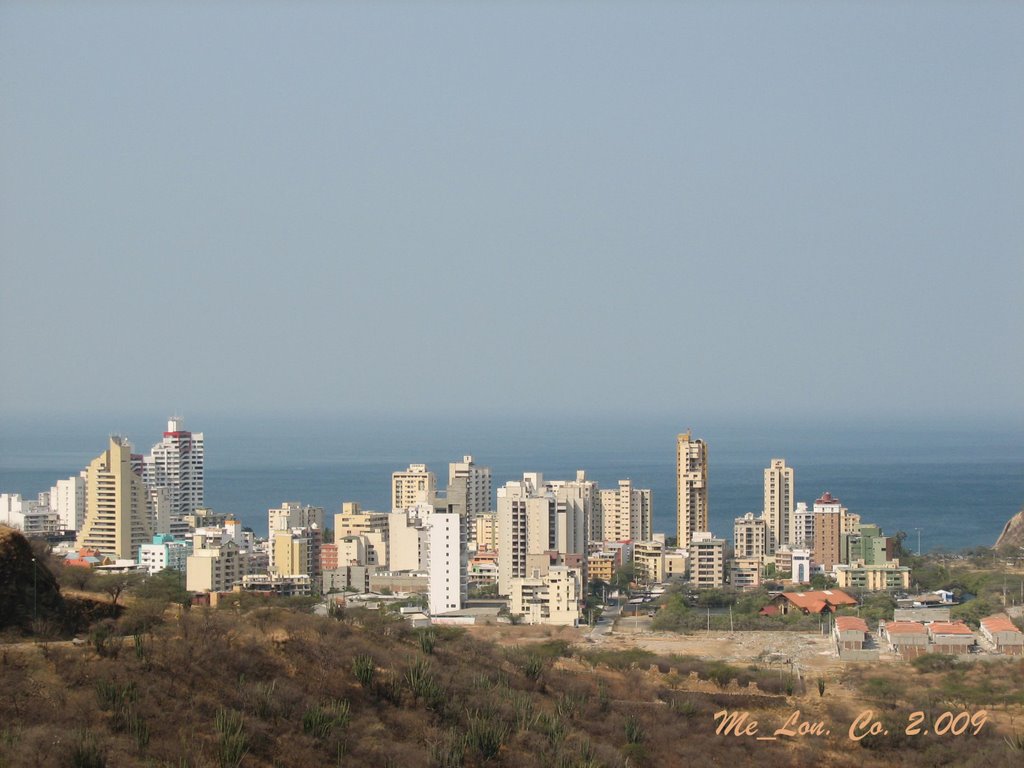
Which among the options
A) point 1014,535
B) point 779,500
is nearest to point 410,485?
point 779,500

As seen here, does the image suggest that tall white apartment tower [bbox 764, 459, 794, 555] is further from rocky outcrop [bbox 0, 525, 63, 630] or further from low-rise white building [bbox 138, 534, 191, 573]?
rocky outcrop [bbox 0, 525, 63, 630]

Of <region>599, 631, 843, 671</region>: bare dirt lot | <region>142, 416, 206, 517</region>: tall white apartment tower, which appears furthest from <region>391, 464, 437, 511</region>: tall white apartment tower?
<region>599, 631, 843, 671</region>: bare dirt lot

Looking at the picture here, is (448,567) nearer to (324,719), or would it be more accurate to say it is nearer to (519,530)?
(519,530)

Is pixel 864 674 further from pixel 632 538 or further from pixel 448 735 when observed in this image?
pixel 632 538

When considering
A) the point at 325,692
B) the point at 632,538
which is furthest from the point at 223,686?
the point at 632,538

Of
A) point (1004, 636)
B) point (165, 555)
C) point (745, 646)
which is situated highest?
point (165, 555)

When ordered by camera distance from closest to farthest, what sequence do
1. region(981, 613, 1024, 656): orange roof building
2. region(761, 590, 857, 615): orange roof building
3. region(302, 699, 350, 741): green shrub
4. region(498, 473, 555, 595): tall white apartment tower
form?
region(302, 699, 350, 741): green shrub < region(981, 613, 1024, 656): orange roof building < region(761, 590, 857, 615): orange roof building < region(498, 473, 555, 595): tall white apartment tower

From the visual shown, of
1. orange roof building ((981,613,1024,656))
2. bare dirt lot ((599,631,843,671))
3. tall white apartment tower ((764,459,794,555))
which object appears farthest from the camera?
tall white apartment tower ((764,459,794,555))
